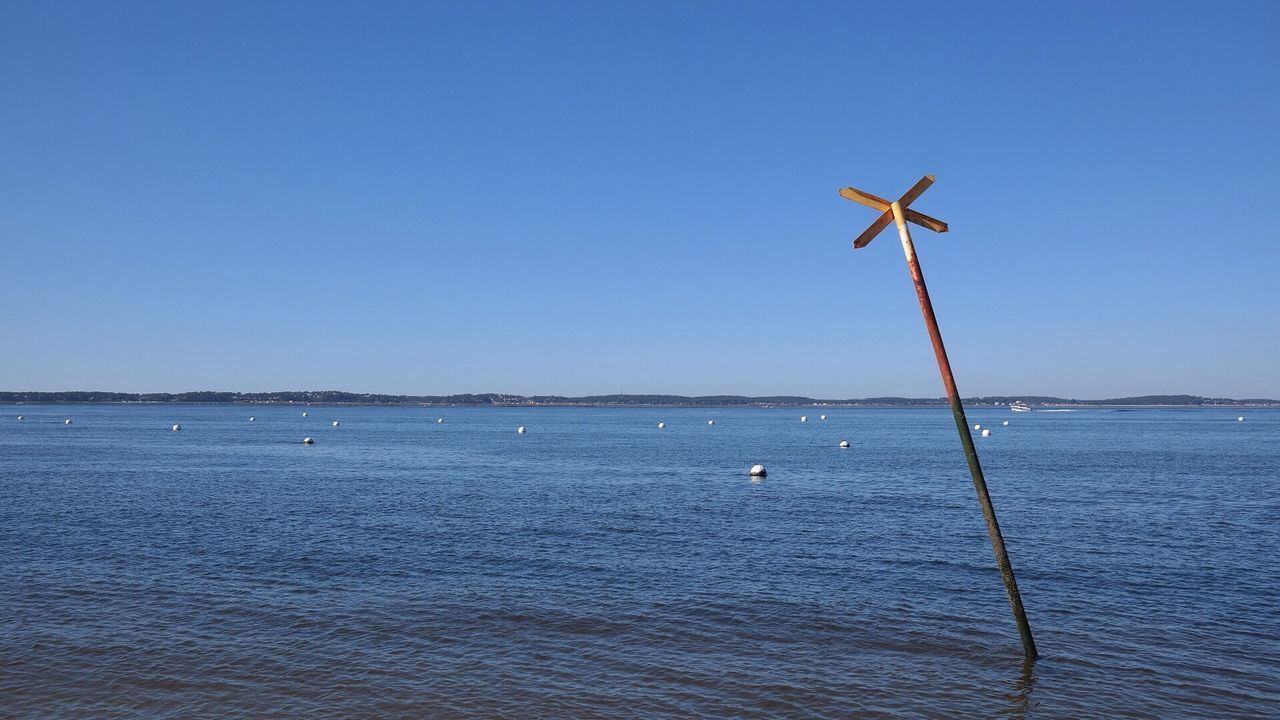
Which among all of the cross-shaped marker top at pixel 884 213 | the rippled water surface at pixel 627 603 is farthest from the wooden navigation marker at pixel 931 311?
the rippled water surface at pixel 627 603

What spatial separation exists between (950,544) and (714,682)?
19464 mm

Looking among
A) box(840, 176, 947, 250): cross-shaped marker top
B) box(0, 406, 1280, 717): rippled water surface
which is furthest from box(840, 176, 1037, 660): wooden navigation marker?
box(0, 406, 1280, 717): rippled water surface

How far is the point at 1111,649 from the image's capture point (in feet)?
64.9

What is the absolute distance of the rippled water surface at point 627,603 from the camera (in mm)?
16719

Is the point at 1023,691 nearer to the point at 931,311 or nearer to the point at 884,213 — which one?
the point at 931,311

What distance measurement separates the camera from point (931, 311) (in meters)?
18.0

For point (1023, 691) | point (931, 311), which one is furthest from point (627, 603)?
point (931, 311)

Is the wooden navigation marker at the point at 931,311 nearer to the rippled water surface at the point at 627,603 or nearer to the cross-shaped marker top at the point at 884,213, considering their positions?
the cross-shaped marker top at the point at 884,213

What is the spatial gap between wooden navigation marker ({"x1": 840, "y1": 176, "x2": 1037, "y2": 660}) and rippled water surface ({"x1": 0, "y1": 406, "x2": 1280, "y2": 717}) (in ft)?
6.37

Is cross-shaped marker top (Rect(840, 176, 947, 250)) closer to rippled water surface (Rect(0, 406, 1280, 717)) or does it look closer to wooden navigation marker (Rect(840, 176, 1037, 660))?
wooden navigation marker (Rect(840, 176, 1037, 660))

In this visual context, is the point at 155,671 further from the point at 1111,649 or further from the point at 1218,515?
the point at 1218,515

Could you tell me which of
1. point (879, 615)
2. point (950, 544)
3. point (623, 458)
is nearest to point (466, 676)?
point (879, 615)

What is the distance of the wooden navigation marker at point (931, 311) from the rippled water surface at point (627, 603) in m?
1.94

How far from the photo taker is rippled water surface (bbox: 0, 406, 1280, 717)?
16719 millimetres
